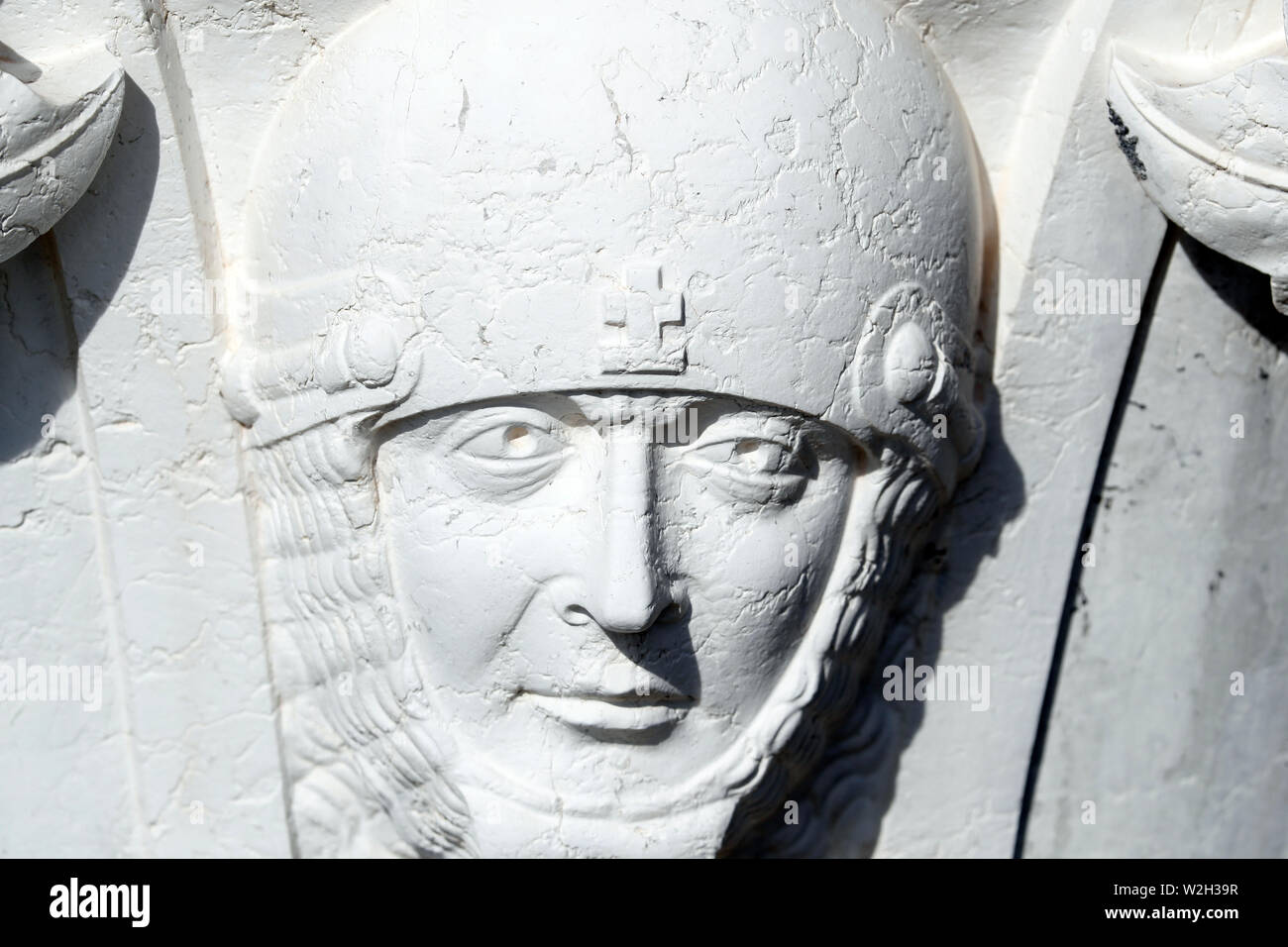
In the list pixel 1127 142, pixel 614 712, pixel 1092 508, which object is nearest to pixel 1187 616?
pixel 1092 508

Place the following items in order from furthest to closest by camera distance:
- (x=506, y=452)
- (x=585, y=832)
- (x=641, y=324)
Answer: (x=585, y=832) → (x=506, y=452) → (x=641, y=324)

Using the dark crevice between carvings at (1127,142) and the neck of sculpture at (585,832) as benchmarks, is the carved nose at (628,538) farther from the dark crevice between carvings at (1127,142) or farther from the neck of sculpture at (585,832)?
the dark crevice between carvings at (1127,142)

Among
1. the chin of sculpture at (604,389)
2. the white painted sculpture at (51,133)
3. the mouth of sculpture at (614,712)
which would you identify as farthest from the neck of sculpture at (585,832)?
the white painted sculpture at (51,133)

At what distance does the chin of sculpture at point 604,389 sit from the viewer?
159 cm

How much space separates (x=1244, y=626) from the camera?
2.11 metres

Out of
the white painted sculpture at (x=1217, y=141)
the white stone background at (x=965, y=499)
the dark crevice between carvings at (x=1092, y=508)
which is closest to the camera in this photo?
the white painted sculpture at (x=1217, y=141)

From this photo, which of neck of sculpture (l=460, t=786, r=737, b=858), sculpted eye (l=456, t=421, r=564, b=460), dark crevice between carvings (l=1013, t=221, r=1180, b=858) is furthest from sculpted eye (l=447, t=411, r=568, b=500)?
dark crevice between carvings (l=1013, t=221, r=1180, b=858)

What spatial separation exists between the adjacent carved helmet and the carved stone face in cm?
7

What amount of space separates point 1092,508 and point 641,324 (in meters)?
0.86

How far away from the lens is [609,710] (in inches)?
69.7

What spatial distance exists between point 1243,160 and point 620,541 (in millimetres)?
934

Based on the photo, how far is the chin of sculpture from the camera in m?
1.59

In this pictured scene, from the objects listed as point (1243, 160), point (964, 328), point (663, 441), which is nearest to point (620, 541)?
point (663, 441)

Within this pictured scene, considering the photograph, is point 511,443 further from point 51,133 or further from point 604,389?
point 51,133
